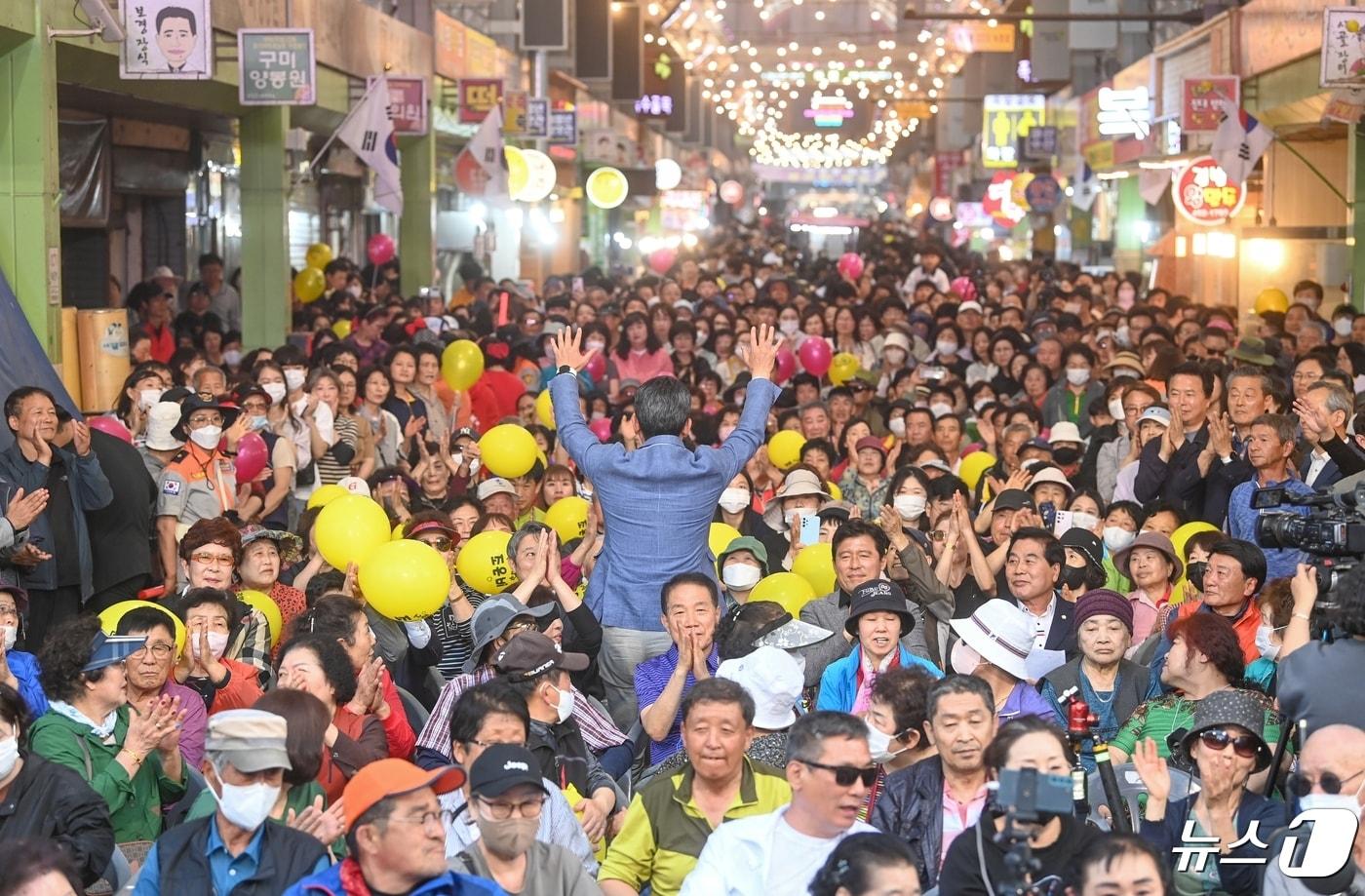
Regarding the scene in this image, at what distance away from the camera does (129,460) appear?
993 centimetres

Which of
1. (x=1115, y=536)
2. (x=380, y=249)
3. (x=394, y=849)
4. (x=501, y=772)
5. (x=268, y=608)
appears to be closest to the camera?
(x=394, y=849)

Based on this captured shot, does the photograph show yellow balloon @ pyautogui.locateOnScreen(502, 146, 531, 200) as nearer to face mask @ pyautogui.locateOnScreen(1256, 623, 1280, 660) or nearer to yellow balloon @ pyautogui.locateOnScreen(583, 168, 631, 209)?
yellow balloon @ pyautogui.locateOnScreen(583, 168, 631, 209)

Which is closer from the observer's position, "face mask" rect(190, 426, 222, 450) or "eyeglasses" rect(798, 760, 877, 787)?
"eyeglasses" rect(798, 760, 877, 787)

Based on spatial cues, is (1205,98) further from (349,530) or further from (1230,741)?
(1230,741)

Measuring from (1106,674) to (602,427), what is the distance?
20.7ft

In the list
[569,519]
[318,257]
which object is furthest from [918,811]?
[318,257]

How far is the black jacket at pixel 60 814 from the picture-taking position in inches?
222

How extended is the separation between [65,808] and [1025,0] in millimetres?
40484

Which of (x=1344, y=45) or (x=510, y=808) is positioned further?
(x=1344, y=45)

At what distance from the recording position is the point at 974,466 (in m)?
12.0

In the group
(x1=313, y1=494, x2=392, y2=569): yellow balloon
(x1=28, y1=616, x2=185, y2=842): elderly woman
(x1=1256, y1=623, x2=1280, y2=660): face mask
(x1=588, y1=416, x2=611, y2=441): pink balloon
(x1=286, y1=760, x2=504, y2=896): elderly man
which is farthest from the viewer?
(x1=588, y1=416, x2=611, y2=441): pink balloon

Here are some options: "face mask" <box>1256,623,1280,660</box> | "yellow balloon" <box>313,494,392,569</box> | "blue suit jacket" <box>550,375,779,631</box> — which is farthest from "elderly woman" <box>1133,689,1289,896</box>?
"yellow balloon" <box>313,494,392,569</box>

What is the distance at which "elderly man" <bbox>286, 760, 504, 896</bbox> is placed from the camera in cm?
473

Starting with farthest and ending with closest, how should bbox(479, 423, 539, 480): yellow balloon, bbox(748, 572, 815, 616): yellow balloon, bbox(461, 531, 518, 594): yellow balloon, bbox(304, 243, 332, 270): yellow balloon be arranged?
1. bbox(304, 243, 332, 270): yellow balloon
2. bbox(479, 423, 539, 480): yellow balloon
3. bbox(461, 531, 518, 594): yellow balloon
4. bbox(748, 572, 815, 616): yellow balloon
